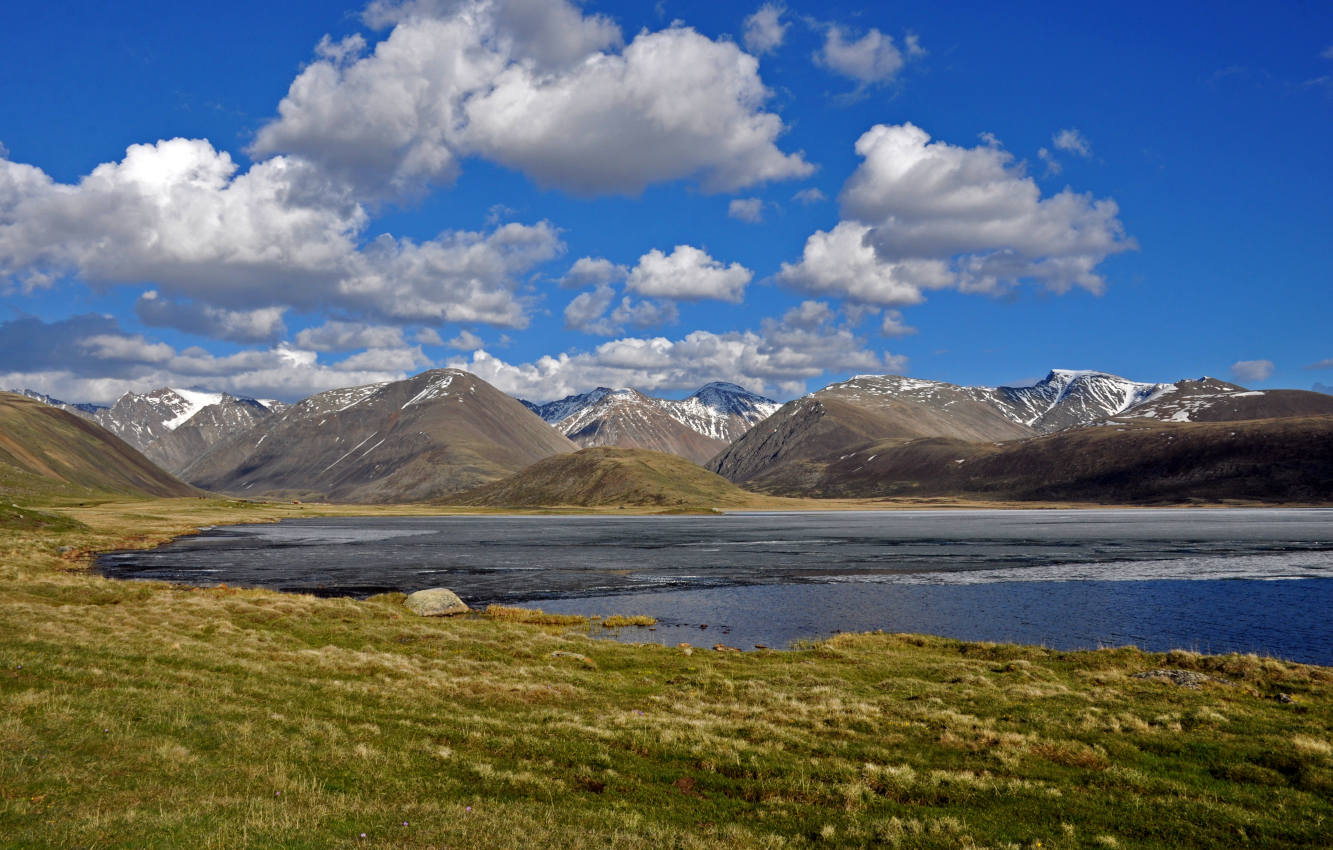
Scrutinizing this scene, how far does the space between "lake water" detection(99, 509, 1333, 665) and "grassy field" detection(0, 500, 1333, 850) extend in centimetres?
1829

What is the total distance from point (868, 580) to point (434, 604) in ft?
177

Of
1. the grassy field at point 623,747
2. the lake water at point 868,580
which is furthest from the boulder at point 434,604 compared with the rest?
the grassy field at point 623,747

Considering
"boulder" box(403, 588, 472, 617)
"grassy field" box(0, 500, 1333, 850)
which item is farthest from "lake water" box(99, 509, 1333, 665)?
"grassy field" box(0, 500, 1333, 850)

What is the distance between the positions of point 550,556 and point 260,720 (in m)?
110

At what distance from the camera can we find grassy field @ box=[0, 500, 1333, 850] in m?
18.7

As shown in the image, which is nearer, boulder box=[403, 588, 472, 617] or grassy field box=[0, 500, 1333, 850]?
grassy field box=[0, 500, 1333, 850]

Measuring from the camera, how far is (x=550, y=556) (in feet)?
442

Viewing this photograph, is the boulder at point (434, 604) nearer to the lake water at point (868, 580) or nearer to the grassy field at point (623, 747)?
the lake water at point (868, 580)

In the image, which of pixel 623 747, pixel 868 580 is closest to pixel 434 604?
pixel 623 747

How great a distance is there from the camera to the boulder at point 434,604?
207ft

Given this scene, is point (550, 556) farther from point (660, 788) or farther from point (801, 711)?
point (660, 788)

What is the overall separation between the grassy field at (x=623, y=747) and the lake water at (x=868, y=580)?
18.3 metres

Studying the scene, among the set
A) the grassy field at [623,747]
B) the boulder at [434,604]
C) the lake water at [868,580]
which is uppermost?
the grassy field at [623,747]

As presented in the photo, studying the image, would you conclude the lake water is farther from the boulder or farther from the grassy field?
the grassy field
